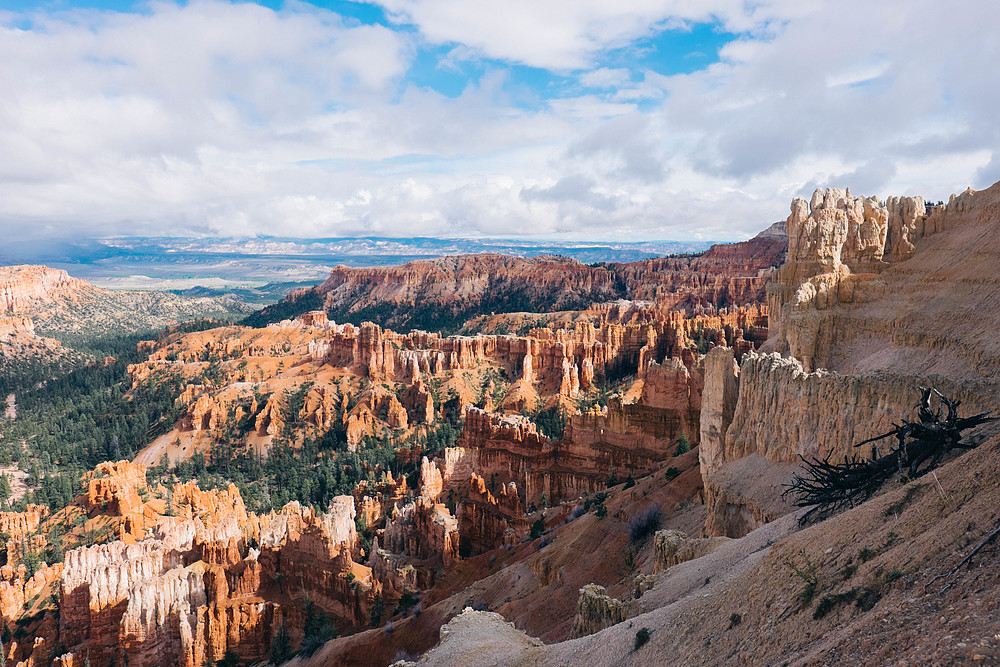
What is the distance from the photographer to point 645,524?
2362 cm

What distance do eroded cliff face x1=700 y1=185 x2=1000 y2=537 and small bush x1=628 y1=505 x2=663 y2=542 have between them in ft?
9.98

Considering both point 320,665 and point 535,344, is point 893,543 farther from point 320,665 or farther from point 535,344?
point 535,344

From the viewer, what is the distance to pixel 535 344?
8975cm

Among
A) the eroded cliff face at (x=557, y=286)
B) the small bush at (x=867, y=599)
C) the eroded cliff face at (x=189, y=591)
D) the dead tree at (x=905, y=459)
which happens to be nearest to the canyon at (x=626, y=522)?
the small bush at (x=867, y=599)

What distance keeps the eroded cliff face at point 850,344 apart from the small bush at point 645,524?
9.98ft

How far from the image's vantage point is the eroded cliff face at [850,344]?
15617mm

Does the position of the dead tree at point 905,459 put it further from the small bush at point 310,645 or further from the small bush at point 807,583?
the small bush at point 310,645

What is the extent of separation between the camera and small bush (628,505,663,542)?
23469 mm

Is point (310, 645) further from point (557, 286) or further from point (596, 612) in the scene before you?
point (557, 286)

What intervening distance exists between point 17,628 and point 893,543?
4651cm

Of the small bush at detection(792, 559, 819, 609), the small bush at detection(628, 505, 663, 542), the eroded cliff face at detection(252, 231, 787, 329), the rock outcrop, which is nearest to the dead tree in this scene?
the small bush at detection(792, 559, 819, 609)

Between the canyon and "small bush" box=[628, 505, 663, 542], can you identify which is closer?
the canyon

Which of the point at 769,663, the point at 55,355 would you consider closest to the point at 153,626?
the point at 769,663

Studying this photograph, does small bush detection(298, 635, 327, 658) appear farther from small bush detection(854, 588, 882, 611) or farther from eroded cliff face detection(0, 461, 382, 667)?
small bush detection(854, 588, 882, 611)
